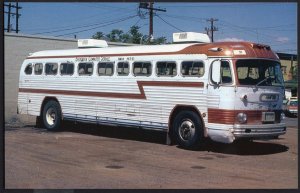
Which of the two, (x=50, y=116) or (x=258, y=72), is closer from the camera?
(x=258, y=72)

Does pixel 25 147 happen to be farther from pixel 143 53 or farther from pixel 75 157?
pixel 143 53

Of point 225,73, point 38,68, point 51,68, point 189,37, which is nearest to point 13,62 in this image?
point 38,68

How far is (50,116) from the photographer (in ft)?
55.9

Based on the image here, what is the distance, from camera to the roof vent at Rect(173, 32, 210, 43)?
13359 mm

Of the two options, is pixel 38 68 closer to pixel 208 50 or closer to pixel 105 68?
pixel 105 68

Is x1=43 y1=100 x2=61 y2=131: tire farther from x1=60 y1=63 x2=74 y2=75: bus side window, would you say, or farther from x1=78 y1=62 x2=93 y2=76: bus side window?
x1=78 y1=62 x2=93 y2=76: bus side window

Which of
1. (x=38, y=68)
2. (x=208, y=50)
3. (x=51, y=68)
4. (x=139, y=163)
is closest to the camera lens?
(x=139, y=163)

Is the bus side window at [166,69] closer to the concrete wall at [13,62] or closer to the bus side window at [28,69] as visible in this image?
the bus side window at [28,69]

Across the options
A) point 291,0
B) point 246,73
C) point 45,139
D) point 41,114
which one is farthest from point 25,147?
point 291,0

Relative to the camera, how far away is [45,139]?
46.8 ft

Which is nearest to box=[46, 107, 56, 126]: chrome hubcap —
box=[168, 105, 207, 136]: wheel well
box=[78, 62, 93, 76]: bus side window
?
box=[78, 62, 93, 76]: bus side window

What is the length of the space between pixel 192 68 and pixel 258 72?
1.72m

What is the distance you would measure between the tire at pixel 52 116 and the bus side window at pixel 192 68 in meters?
5.89

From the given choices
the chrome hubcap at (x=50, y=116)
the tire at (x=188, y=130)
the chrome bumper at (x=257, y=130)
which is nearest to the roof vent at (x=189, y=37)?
the tire at (x=188, y=130)
